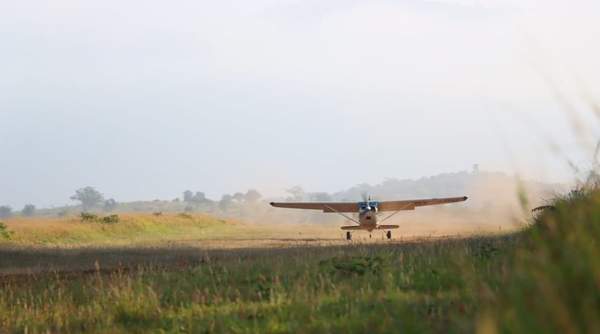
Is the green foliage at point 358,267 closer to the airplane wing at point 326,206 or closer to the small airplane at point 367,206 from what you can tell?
the small airplane at point 367,206

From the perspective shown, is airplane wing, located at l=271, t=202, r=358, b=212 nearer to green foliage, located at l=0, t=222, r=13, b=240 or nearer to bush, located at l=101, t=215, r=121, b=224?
bush, located at l=101, t=215, r=121, b=224

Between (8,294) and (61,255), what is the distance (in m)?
10.9

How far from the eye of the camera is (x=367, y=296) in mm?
8398

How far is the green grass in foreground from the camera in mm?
4406

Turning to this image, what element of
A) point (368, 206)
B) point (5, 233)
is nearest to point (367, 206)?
point (368, 206)

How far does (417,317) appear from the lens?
698 centimetres

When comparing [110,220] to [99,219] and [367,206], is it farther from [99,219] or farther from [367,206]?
[367,206]

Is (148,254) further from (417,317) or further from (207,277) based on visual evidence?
(417,317)

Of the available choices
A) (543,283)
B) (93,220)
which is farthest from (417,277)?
(93,220)

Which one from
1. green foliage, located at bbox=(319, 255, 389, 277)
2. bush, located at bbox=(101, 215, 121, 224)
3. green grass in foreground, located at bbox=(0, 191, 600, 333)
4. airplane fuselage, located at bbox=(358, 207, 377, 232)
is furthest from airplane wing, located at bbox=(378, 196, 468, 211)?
green foliage, located at bbox=(319, 255, 389, 277)

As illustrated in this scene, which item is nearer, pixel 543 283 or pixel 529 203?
pixel 543 283

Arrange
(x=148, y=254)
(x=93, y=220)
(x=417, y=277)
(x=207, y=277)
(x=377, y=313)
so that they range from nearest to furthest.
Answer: (x=377, y=313)
(x=417, y=277)
(x=207, y=277)
(x=148, y=254)
(x=93, y=220)

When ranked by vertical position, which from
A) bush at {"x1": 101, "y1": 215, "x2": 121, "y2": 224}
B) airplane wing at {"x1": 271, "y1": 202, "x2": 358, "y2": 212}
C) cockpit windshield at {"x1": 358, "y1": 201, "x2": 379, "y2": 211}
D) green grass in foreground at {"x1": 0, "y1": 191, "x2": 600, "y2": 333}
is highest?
airplane wing at {"x1": 271, "y1": 202, "x2": 358, "y2": 212}

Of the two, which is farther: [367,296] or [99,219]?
[99,219]
